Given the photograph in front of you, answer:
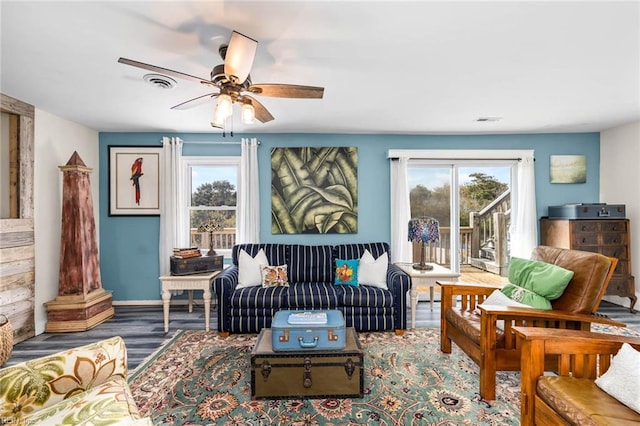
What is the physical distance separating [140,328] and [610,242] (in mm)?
5660

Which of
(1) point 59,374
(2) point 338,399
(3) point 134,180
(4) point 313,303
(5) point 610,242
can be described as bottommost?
(2) point 338,399

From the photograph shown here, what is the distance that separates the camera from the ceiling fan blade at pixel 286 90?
6.49 feet

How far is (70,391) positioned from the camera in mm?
1254

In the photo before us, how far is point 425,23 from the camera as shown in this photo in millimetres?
1824

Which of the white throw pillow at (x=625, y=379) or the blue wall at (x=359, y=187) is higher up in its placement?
the blue wall at (x=359, y=187)

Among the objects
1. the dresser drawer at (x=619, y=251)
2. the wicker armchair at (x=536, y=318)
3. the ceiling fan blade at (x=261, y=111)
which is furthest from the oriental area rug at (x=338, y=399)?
the dresser drawer at (x=619, y=251)

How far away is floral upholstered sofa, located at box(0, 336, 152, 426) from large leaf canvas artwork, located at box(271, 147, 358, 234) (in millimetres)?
3011

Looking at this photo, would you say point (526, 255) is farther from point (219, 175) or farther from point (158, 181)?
point (158, 181)

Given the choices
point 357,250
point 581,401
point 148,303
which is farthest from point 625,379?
point 148,303

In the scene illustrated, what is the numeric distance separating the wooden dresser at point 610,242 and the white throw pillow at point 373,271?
233cm

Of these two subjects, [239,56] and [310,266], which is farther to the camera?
[310,266]

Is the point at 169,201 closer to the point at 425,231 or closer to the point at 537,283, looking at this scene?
the point at 425,231

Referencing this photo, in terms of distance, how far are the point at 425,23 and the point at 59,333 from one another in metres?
4.42

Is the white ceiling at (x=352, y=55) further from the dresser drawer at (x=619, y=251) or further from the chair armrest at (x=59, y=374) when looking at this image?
the chair armrest at (x=59, y=374)
